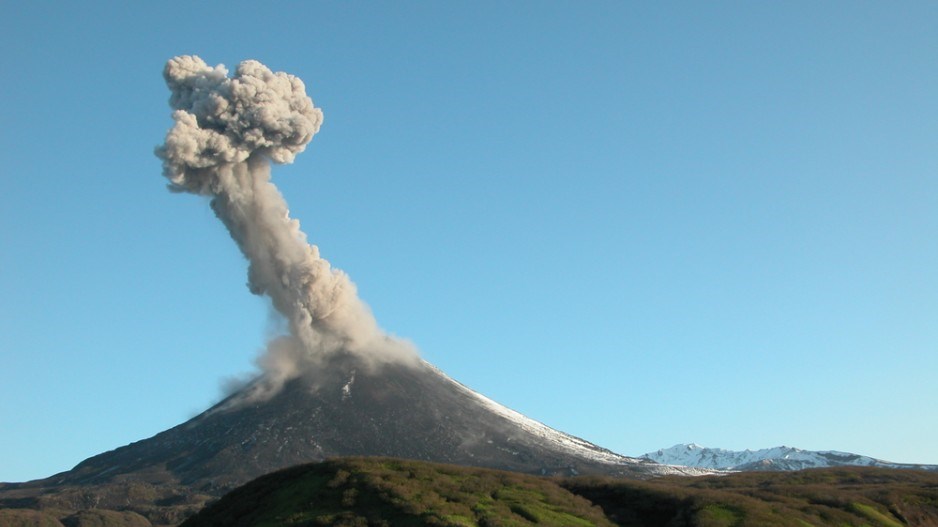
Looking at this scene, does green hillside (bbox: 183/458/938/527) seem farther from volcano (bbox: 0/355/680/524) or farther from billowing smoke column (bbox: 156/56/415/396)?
billowing smoke column (bbox: 156/56/415/396)

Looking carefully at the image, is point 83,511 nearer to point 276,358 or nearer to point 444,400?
point 276,358

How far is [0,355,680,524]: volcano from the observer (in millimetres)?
152250

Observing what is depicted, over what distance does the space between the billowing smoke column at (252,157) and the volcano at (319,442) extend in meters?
19.7

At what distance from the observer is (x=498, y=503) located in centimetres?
4597

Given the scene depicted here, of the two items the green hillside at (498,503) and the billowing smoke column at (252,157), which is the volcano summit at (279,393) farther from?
the green hillside at (498,503)

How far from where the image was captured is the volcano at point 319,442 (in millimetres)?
152250

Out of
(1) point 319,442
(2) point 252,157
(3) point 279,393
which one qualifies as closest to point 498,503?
(2) point 252,157

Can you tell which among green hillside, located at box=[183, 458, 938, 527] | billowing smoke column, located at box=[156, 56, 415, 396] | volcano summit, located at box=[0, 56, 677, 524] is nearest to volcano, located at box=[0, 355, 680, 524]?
volcano summit, located at box=[0, 56, 677, 524]

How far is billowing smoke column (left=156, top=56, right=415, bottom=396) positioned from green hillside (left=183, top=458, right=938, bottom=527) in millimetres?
96596

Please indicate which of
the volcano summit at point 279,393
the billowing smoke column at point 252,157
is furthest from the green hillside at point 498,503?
the billowing smoke column at point 252,157

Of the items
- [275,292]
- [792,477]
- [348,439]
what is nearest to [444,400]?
[348,439]

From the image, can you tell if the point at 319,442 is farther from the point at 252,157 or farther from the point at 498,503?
the point at 498,503

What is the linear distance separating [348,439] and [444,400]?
25.3 meters

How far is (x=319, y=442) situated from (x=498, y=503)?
116m
